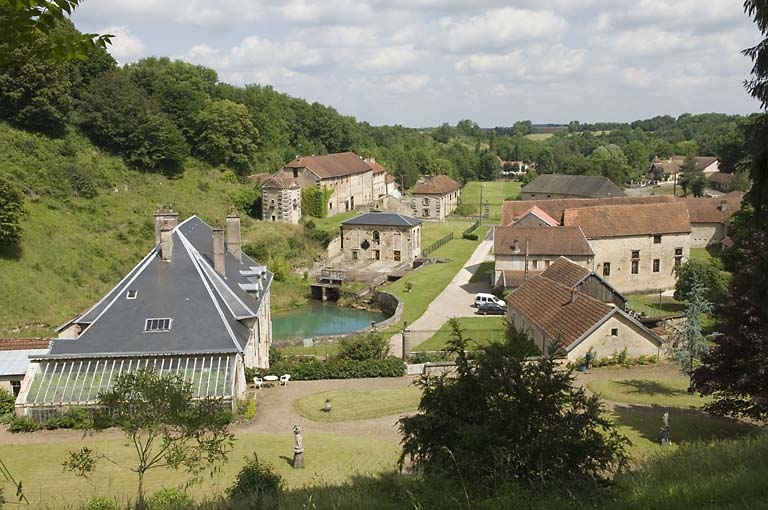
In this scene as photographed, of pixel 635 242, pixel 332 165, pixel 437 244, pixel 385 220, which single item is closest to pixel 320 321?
pixel 385 220

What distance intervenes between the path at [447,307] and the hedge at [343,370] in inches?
163

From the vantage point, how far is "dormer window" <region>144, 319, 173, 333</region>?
22.3 m

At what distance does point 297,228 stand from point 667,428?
41.9m

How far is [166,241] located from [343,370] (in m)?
8.72

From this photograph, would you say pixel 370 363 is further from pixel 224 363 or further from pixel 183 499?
pixel 183 499

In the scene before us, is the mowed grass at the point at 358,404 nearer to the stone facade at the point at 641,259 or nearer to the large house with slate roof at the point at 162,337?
the large house with slate roof at the point at 162,337

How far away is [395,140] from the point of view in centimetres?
12688

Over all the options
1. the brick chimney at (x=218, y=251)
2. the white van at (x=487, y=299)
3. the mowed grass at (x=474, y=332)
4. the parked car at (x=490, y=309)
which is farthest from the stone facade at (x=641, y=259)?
the brick chimney at (x=218, y=251)

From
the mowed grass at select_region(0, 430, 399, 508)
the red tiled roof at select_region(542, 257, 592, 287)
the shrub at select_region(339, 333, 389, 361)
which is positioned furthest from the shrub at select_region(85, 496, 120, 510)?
the red tiled roof at select_region(542, 257, 592, 287)

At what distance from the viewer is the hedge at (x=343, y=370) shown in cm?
2497

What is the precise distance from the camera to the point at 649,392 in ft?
72.7

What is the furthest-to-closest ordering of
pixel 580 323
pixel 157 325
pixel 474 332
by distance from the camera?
pixel 474 332
pixel 580 323
pixel 157 325

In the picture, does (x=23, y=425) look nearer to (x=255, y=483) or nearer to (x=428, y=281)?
(x=255, y=483)

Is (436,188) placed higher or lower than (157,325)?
higher
